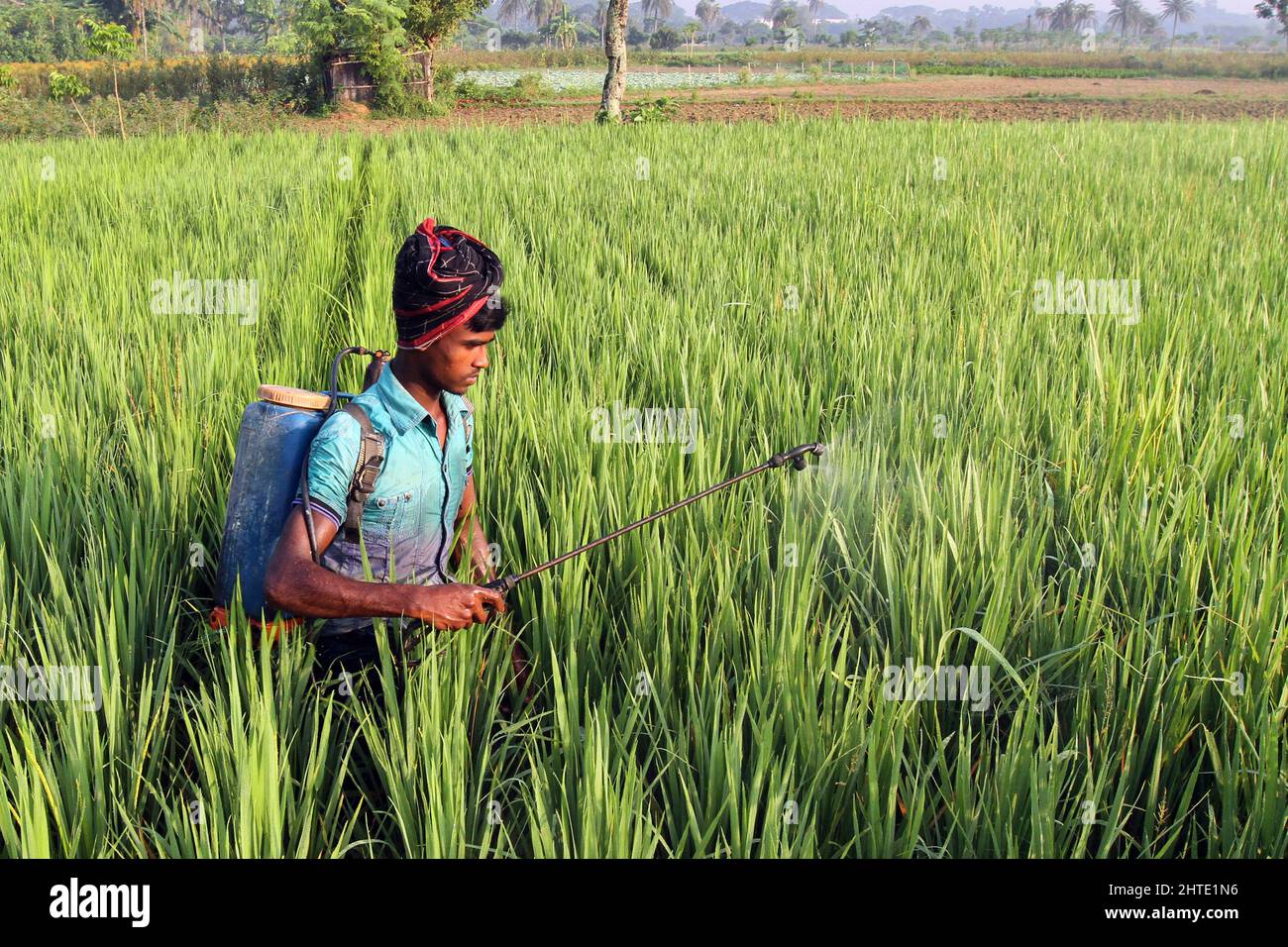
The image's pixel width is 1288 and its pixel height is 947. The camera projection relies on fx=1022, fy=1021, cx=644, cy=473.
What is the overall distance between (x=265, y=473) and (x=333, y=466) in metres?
0.15

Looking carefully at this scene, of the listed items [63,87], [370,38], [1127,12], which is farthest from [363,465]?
[1127,12]

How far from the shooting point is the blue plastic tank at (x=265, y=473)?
64.8 inches

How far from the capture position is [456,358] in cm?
167

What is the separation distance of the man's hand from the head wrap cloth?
1.33 feet

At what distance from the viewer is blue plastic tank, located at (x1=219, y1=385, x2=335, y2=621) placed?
1646 mm

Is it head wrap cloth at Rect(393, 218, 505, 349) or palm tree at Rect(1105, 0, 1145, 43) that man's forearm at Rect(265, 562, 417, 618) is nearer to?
head wrap cloth at Rect(393, 218, 505, 349)

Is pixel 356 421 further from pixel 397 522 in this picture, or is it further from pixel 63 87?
pixel 63 87

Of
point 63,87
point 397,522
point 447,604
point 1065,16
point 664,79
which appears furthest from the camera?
point 1065,16

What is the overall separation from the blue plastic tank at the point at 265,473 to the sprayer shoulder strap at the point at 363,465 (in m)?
0.08

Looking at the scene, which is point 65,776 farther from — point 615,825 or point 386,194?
point 386,194

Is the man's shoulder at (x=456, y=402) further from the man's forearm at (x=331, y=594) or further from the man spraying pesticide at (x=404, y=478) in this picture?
the man's forearm at (x=331, y=594)

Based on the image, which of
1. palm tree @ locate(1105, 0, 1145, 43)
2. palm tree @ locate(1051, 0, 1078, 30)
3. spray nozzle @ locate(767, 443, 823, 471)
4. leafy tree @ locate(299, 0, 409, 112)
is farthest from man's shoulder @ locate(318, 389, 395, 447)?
palm tree @ locate(1105, 0, 1145, 43)

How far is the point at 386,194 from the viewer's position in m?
6.75

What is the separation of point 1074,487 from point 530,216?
13.0ft
